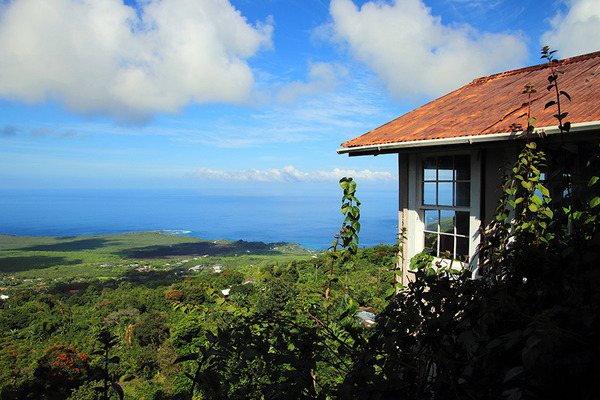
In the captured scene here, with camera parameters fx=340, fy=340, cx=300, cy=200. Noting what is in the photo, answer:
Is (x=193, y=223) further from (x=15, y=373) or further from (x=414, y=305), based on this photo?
(x=414, y=305)

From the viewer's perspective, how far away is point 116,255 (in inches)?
3061

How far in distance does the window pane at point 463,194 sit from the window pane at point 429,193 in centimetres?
30

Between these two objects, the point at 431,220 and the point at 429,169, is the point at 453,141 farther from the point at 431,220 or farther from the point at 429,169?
the point at 431,220

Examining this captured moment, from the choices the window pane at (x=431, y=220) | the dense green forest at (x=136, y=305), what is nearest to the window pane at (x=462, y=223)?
the window pane at (x=431, y=220)

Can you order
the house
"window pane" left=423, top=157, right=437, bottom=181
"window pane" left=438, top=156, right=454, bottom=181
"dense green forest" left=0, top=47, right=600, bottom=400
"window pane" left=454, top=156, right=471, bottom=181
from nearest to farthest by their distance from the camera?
1. "dense green forest" left=0, top=47, right=600, bottom=400
2. the house
3. "window pane" left=454, top=156, right=471, bottom=181
4. "window pane" left=438, top=156, right=454, bottom=181
5. "window pane" left=423, top=157, right=437, bottom=181

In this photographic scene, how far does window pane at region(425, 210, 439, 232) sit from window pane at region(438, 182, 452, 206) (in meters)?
0.17

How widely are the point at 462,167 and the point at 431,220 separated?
2.80ft

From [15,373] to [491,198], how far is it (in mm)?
27978

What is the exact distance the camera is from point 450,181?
4.58m

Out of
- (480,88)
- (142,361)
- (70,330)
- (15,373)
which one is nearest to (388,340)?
(480,88)

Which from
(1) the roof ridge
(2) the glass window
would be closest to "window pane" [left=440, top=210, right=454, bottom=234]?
(2) the glass window

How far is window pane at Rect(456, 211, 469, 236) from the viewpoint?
175 inches

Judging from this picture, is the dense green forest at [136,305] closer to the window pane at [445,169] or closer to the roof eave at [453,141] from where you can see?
the roof eave at [453,141]

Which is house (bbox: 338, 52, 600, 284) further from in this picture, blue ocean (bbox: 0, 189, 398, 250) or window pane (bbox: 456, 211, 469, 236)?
blue ocean (bbox: 0, 189, 398, 250)
